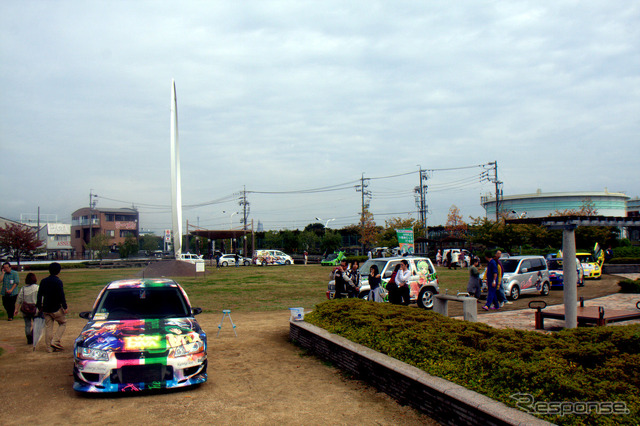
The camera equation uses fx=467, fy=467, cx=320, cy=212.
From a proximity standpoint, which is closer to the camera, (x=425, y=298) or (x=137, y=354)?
(x=137, y=354)

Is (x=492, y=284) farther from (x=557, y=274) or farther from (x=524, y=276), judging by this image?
(x=557, y=274)

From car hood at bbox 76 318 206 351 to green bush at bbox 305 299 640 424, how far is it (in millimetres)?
2854

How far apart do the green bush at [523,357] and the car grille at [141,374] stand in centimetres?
311

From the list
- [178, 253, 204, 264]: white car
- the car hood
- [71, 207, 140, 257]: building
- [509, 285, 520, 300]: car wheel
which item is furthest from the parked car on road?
[71, 207, 140, 257]: building

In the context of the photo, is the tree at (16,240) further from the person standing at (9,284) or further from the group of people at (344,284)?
the group of people at (344,284)

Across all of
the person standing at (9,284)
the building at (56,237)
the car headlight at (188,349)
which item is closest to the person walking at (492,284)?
the car headlight at (188,349)

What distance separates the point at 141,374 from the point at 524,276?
50.6 feet

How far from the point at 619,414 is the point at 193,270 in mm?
30440

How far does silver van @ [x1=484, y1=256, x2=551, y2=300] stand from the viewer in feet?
56.3

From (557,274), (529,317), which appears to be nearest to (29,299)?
(529,317)

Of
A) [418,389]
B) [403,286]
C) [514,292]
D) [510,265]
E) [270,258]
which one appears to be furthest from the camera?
[270,258]

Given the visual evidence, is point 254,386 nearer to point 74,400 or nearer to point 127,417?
point 127,417

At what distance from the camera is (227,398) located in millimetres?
6117

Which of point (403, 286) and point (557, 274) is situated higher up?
point (403, 286)
